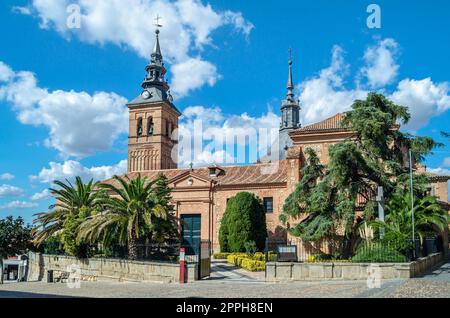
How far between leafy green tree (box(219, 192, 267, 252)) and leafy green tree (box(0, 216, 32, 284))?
14482mm

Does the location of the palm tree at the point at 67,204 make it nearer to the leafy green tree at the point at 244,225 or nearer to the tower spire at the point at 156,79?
the leafy green tree at the point at 244,225

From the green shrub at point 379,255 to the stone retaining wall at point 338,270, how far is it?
65cm

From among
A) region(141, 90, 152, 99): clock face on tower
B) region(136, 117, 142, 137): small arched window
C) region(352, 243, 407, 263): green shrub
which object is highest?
region(141, 90, 152, 99): clock face on tower

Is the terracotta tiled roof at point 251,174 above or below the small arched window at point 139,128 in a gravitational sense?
below

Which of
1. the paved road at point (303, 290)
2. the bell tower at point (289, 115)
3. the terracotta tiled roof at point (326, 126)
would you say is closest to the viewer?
the paved road at point (303, 290)

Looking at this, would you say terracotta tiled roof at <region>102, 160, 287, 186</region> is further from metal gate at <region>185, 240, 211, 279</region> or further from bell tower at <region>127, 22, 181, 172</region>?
bell tower at <region>127, 22, 181, 172</region>

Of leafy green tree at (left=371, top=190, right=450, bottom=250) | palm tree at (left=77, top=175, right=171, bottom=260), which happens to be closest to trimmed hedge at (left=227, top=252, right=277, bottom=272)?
palm tree at (left=77, top=175, right=171, bottom=260)

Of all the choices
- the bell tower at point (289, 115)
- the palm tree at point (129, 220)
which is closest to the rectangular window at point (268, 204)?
the palm tree at point (129, 220)

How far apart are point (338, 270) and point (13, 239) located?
25573mm

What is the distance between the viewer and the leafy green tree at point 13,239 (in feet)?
107

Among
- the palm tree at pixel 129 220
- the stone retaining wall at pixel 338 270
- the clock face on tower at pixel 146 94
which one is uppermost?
the clock face on tower at pixel 146 94

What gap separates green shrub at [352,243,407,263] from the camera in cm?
1656

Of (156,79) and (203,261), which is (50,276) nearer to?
(203,261)

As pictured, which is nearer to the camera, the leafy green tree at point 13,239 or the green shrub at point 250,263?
the green shrub at point 250,263
